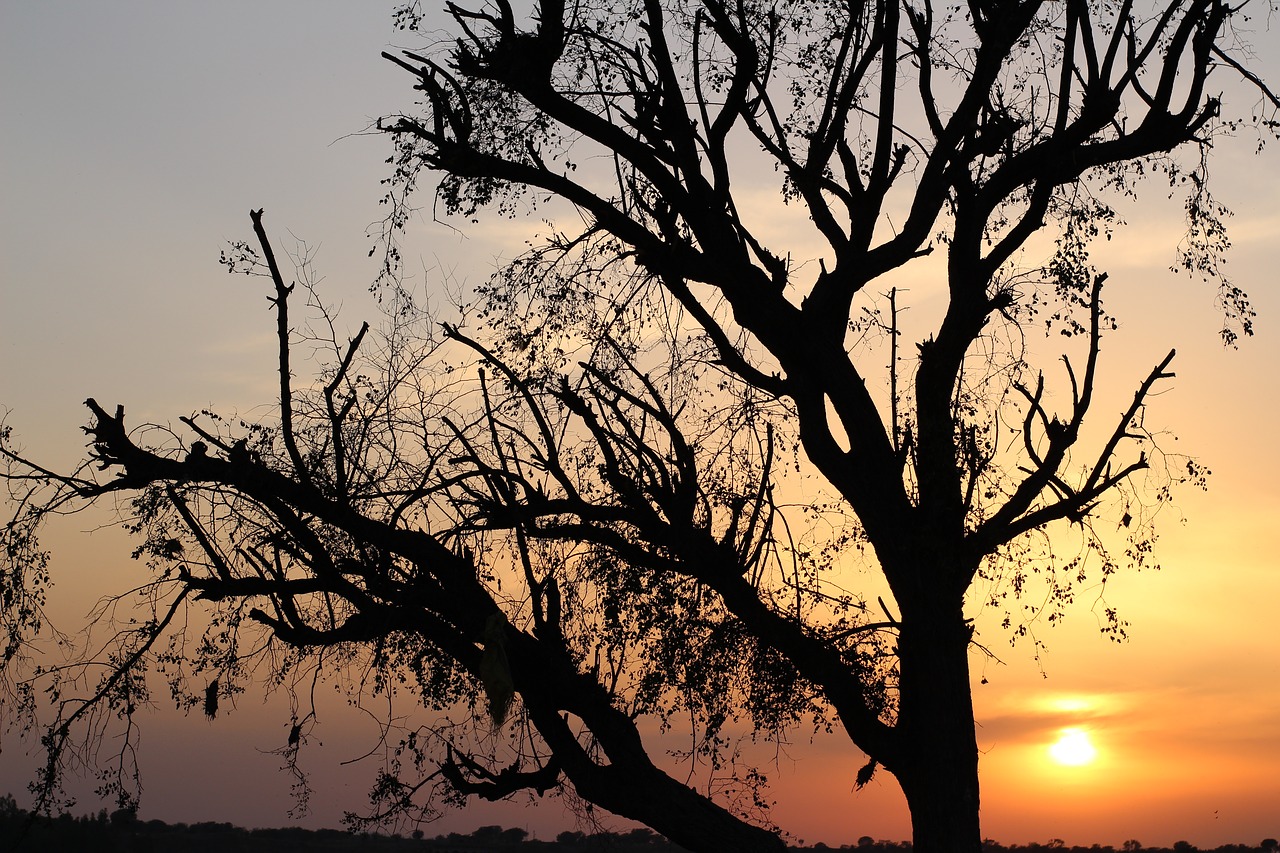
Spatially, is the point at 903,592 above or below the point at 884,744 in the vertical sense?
above

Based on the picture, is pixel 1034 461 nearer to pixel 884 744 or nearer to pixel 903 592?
pixel 903 592

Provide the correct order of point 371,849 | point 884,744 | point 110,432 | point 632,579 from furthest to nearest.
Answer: point 371,849 < point 632,579 < point 884,744 < point 110,432

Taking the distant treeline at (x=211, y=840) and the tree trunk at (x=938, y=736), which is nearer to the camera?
the tree trunk at (x=938, y=736)

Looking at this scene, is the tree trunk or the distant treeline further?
the distant treeline

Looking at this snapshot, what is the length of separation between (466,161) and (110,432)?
4938 mm

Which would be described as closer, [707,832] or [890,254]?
[707,832]

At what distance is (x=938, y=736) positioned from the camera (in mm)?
12852

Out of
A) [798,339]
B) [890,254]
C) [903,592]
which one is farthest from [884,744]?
[890,254]

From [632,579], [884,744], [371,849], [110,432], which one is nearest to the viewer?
[110,432]

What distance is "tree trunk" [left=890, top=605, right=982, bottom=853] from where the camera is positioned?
500 inches

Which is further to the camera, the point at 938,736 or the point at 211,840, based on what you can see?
the point at 211,840

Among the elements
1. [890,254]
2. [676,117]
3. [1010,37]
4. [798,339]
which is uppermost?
[1010,37]

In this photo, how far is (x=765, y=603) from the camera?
13.8 m

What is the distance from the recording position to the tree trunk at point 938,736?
500 inches
